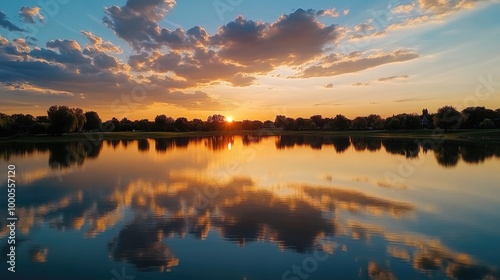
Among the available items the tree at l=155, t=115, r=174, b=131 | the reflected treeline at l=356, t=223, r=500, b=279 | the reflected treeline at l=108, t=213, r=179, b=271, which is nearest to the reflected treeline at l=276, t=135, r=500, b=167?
the reflected treeline at l=356, t=223, r=500, b=279

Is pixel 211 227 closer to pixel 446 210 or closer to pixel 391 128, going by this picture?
pixel 446 210

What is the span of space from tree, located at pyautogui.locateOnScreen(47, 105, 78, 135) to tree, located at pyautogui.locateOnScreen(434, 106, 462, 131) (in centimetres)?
10705

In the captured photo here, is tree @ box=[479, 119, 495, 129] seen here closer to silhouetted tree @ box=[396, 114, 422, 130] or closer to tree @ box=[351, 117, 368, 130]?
silhouetted tree @ box=[396, 114, 422, 130]

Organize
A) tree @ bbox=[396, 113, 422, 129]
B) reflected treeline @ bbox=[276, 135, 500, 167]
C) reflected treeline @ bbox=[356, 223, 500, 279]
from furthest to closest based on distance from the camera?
tree @ bbox=[396, 113, 422, 129]
reflected treeline @ bbox=[276, 135, 500, 167]
reflected treeline @ bbox=[356, 223, 500, 279]

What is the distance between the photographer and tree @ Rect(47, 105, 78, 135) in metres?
91.1

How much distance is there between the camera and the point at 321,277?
10719mm

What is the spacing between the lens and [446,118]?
104625 mm

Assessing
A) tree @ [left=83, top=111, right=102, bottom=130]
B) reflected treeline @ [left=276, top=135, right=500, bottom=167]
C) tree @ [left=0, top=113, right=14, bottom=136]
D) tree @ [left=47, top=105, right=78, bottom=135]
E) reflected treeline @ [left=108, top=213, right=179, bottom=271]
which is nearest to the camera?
reflected treeline @ [left=108, top=213, right=179, bottom=271]

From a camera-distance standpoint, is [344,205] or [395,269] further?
[344,205]

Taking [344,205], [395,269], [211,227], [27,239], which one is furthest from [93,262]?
[344,205]

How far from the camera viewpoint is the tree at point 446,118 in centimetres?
10528

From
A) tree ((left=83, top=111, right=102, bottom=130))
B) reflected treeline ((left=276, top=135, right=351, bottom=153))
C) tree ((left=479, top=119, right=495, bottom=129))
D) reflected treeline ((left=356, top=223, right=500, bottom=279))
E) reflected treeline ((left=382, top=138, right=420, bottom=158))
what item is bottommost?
reflected treeline ((left=276, top=135, right=351, bottom=153))

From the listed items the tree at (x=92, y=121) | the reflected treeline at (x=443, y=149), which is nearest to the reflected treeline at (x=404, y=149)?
the reflected treeline at (x=443, y=149)

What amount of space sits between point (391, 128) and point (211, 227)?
140820 millimetres
